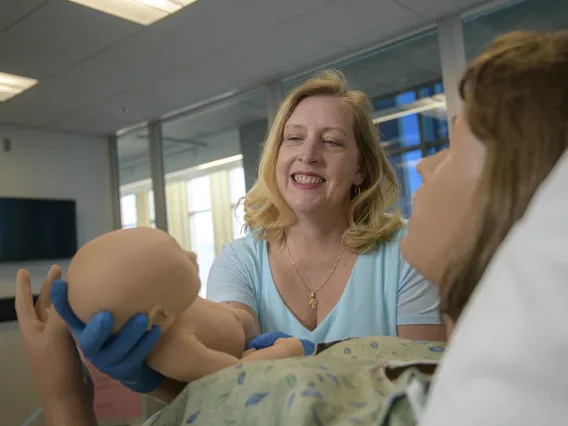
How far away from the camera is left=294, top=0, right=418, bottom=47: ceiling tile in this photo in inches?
116

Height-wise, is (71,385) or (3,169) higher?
(3,169)

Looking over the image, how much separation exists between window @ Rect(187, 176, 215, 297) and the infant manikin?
15.6ft

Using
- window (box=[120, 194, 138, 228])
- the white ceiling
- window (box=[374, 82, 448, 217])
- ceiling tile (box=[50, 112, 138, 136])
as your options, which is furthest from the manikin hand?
window (box=[120, 194, 138, 228])

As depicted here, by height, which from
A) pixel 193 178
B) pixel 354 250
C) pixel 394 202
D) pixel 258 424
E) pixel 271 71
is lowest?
pixel 258 424

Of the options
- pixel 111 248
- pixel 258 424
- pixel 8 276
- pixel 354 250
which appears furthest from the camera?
pixel 8 276

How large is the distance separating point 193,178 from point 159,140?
911mm

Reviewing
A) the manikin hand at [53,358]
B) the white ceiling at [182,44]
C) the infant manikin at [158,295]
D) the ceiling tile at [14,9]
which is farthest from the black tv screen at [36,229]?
the infant manikin at [158,295]

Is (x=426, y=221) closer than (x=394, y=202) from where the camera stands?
Yes

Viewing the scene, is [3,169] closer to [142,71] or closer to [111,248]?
[142,71]

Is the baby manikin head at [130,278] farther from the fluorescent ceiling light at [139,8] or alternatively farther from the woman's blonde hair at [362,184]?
the fluorescent ceiling light at [139,8]

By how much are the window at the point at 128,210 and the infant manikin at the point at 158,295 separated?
495 centimetres

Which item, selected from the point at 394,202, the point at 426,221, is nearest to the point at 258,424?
the point at 426,221

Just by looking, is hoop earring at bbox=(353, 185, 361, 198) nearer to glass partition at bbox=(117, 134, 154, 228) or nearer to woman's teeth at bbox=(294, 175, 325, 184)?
woman's teeth at bbox=(294, 175, 325, 184)

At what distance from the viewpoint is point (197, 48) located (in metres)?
3.37
